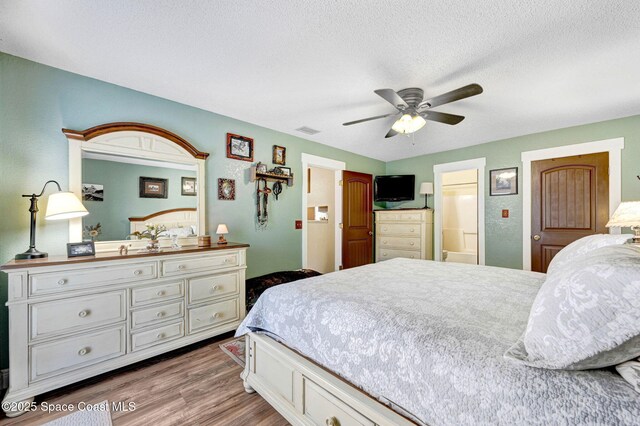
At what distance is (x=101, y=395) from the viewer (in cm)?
184

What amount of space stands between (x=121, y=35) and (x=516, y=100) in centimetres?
343

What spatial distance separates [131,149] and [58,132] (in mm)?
491

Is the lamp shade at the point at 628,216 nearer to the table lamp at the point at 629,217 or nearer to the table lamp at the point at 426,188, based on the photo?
the table lamp at the point at 629,217

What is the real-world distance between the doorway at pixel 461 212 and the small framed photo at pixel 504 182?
1.97 m

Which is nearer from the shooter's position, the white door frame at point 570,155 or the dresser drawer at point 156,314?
the dresser drawer at point 156,314

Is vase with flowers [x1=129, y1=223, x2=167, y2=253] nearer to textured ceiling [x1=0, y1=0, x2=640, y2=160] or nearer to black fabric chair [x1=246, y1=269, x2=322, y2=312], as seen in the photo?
black fabric chair [x1=246, y1=269, x2=322, y2=312]

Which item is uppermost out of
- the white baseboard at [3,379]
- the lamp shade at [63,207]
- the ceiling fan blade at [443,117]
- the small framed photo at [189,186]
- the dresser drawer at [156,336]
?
the ceiling fan blade at [443,117]

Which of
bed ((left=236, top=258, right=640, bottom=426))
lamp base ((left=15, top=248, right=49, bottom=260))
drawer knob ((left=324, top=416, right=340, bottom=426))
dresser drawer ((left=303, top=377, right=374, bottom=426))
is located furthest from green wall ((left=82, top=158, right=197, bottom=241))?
drawer knob ((left=324, top=416, right=340, bottom=426))

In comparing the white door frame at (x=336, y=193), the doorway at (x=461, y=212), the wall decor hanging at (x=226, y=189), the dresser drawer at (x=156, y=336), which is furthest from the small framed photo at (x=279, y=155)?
the doorway at (x=461, y=212)

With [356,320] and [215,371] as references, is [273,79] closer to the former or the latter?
[356,320]

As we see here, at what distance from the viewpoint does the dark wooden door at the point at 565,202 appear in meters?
3.27

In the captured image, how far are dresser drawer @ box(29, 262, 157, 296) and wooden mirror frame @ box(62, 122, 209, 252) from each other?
38 cm

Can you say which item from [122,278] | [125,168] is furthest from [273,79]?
[122,278]

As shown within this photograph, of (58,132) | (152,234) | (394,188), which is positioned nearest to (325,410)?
(152,234)
